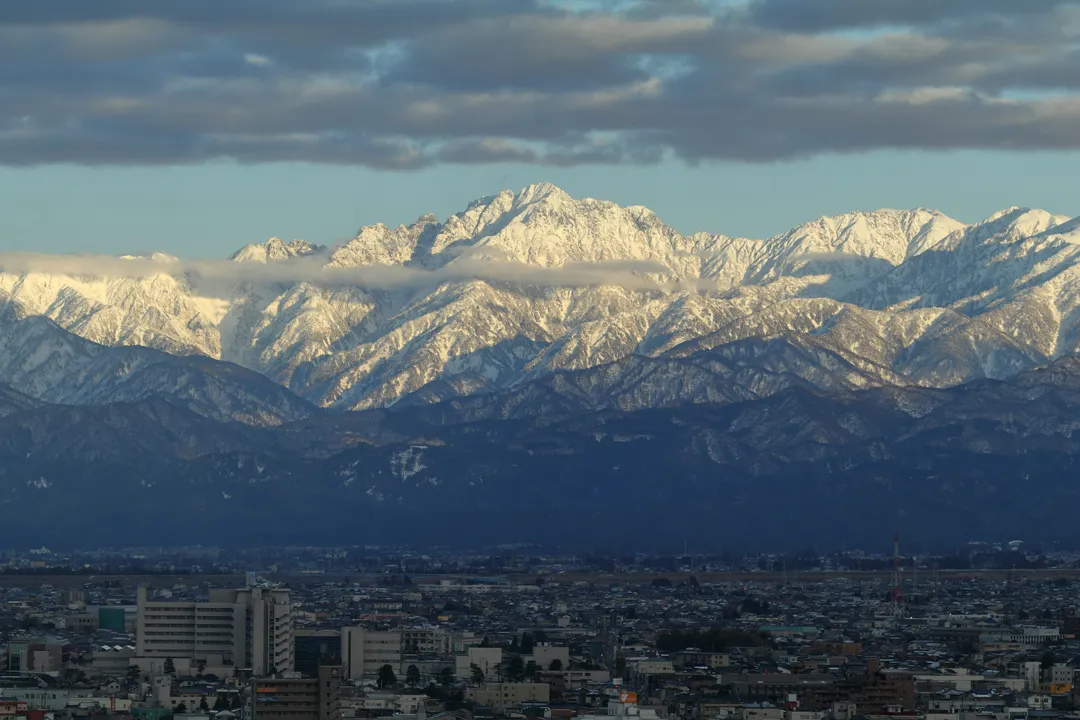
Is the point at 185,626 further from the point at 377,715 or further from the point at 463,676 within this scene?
the point at 377,715

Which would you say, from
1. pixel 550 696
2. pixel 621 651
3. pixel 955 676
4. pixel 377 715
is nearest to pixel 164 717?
pixel 377 715

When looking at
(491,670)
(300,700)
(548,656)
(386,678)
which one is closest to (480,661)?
(491,670)

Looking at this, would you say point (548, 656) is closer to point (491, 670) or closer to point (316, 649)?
point (491, 670)

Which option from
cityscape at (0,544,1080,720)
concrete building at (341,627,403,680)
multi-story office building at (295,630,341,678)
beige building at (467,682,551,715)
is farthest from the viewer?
concrete building at (341,627,403,680)


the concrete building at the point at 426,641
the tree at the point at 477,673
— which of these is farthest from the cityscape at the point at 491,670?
the tree at the point at 477,673

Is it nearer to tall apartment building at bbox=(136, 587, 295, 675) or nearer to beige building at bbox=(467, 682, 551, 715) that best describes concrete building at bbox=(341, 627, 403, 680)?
tall apartment building at bbox=(136, 587, 295, 675)

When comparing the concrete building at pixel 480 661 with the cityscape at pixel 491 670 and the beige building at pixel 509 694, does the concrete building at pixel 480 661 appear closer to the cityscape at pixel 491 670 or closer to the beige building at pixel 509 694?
the cityscape at pixel 491 670

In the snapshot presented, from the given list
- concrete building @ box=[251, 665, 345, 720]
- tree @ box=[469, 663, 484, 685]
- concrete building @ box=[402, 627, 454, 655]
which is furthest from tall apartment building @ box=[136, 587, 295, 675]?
concrete building @ box=[251, 665, 345, 720]
